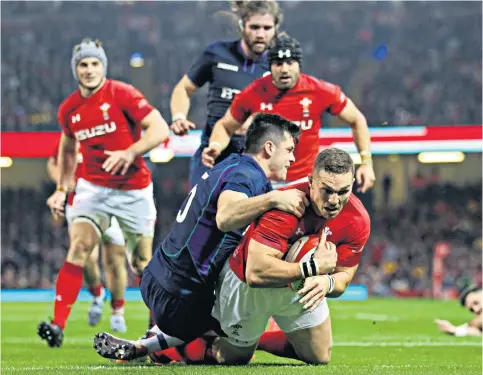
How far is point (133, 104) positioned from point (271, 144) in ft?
8.95

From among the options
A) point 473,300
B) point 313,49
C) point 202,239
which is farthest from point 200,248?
point 313,49

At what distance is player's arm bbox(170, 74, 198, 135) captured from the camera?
761cm

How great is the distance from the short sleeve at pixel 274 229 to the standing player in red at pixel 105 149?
2852 mm

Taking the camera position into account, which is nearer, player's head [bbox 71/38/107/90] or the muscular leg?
the muscular leg

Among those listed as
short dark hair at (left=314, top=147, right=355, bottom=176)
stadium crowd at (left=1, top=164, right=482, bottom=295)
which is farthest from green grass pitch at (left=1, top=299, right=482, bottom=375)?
stadium crowd at (left=1, top=164, right=482, bottom=295)

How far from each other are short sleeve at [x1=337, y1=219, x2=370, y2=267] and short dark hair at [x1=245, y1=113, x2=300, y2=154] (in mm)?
728

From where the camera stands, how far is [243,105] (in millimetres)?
7598

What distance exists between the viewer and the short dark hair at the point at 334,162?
509 centimetres

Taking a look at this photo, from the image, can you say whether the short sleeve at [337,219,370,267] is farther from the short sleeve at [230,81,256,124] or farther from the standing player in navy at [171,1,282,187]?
the standing player in navy at [171,1,282,187]

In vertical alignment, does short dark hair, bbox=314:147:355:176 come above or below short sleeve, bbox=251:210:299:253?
above

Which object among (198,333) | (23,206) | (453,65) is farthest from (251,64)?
(453,65)

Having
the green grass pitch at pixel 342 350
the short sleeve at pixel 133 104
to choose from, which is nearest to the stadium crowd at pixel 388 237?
the green grass pitch at pixel 342 350

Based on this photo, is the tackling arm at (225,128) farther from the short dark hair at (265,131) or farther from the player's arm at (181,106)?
the short dark hair at (265,131)

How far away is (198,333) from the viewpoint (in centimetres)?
590
